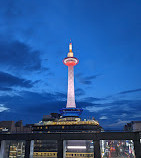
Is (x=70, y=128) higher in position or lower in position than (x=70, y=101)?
lower

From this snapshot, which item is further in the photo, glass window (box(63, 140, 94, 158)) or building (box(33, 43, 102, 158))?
glass window (box(63, 140, 94, 158))

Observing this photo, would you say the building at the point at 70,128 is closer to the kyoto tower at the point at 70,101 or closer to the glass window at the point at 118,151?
the kyoto tower at the point at 70,101

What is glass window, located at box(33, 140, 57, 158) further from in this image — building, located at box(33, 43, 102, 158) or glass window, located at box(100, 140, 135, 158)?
glass window, located at box(100, 140, 135, 158)

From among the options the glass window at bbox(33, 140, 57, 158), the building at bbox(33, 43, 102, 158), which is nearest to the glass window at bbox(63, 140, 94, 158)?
the building at bbox(33, 43, 102, 158)

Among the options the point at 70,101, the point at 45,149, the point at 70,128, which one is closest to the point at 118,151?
the point at 45,149

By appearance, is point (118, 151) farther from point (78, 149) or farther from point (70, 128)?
point (70, 128)

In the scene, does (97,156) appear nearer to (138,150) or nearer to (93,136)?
(93,136)

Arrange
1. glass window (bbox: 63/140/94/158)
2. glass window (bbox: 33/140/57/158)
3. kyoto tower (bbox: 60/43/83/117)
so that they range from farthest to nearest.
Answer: glass window (bbox: 33/140/57/158) < glass window (bbox: 63/140/94/158) < kyoto tower (bbox: 60/43/83/117)

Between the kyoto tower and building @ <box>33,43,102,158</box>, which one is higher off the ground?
the kyoto tower

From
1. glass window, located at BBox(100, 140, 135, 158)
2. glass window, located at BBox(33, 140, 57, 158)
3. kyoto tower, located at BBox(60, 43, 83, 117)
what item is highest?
kyoto tower, located at BBox(60, 43, 83, 117)

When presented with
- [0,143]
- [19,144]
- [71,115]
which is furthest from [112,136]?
[19,144]

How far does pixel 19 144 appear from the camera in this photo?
423ft

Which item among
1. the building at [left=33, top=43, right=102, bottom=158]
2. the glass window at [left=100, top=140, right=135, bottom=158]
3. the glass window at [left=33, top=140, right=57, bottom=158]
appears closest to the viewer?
the building at [left=33, top=43, right=102, bottom=158]

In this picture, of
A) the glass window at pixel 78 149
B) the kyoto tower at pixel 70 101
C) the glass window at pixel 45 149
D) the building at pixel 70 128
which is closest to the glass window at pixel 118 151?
the glass window at pixel 78 149
